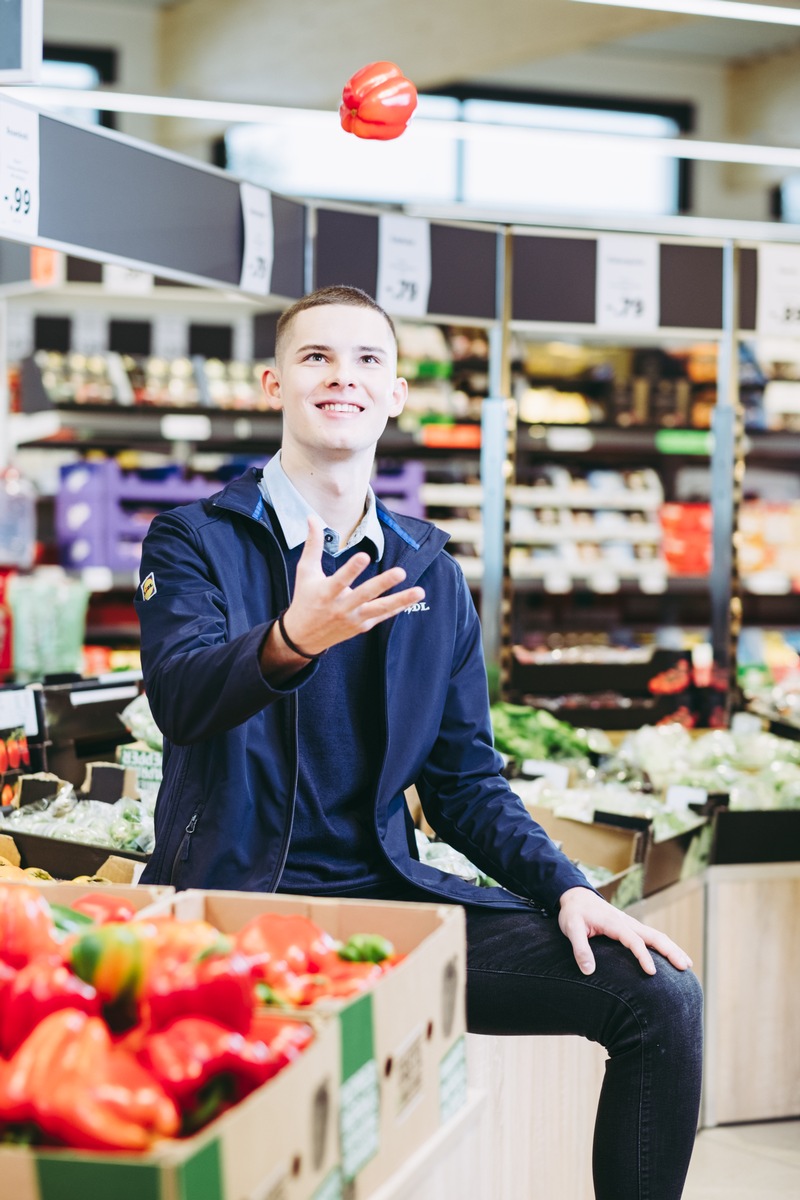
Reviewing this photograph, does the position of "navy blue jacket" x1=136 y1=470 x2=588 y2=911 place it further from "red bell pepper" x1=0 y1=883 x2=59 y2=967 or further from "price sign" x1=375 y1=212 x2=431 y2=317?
"price sign" x1=375 y1=212 x2=431 y2=317

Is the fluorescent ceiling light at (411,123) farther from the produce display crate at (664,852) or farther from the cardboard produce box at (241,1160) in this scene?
the cardboard produce box at (241,1160)

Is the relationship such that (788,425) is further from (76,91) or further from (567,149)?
(76,91)

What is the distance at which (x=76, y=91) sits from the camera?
3807mm

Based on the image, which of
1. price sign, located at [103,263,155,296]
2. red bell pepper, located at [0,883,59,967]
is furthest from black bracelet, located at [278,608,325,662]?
price sign, located at [103,263,155,296]

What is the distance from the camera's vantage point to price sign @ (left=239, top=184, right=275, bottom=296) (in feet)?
12.7

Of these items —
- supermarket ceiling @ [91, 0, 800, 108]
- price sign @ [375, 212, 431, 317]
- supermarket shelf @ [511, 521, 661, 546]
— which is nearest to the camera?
price sign @ [375, 212, 431, 317]

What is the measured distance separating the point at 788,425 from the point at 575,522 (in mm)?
1612

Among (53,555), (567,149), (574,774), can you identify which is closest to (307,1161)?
(574,774)

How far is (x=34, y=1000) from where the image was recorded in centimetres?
119

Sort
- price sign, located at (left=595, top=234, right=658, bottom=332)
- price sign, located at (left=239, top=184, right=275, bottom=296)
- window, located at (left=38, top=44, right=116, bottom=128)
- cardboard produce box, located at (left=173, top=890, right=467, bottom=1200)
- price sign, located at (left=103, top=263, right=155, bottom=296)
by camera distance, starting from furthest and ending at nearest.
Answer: window, located at (left=38, top=44, right=116, bottom=128)
price sign, located at (left=103, top=263, right=155, bottom=296)
price sign, located at (left=595, top=234, right=658, bottom=332)
price sign, located at (left=239, top=184, right=275, bottom=296)
cardboard produce box, located at (left=173, top=890, right=467, bottom=1200)

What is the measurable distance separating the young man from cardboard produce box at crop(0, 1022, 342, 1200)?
0.66 m

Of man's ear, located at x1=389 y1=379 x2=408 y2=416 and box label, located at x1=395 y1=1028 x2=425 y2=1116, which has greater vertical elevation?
man's ear, located at x1=389 y1=379 x2=408 y2=416

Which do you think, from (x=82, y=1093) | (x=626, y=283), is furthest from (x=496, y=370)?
(x=82, y=1093)

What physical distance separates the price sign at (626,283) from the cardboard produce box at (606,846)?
2.32 metres
